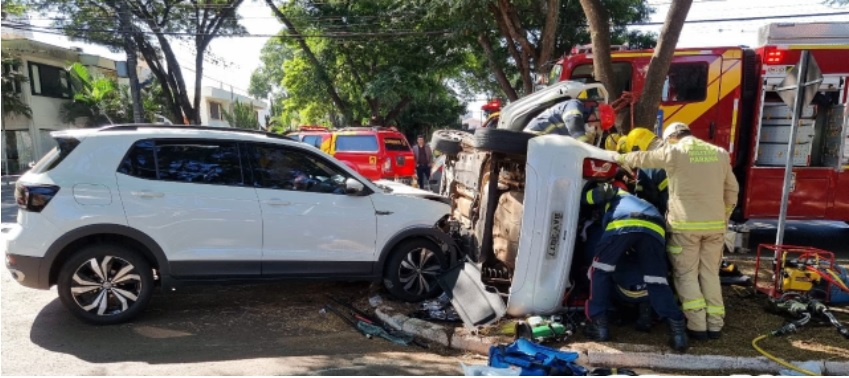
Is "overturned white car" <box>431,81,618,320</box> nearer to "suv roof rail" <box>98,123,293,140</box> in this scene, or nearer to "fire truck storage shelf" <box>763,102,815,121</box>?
"suv roof rail" <box>98,123,293,140</box>

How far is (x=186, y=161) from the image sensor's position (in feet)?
15.0

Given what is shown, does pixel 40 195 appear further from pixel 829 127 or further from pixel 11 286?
pixel 829 127

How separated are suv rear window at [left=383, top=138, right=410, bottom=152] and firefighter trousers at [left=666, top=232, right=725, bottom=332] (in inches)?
378

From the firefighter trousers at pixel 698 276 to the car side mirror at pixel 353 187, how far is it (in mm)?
2695

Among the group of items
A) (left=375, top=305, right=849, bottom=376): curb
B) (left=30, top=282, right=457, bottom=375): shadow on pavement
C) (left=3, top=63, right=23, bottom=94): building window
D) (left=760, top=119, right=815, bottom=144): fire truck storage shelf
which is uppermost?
(left=3, top=63, right=23, bottom=94): building window

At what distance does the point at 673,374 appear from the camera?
3.76m

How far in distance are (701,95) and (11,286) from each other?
9058 mm

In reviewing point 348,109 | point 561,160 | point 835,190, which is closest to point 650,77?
point 561,160

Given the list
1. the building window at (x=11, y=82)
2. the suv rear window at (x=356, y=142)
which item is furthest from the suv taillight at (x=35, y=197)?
the building window at (x=11, y=82)

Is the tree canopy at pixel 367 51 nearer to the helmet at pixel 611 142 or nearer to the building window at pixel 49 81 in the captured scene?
the building window at pixel 49 81

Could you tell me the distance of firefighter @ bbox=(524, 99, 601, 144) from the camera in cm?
443

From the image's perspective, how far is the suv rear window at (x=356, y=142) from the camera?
13062mm

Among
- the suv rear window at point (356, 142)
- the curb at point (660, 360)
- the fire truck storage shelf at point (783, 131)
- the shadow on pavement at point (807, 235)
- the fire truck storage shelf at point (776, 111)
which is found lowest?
the shadow on pavement at point (807, 235)

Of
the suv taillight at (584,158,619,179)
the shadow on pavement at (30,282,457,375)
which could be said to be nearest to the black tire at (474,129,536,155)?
the suv taillight at (584,158,619,179)
